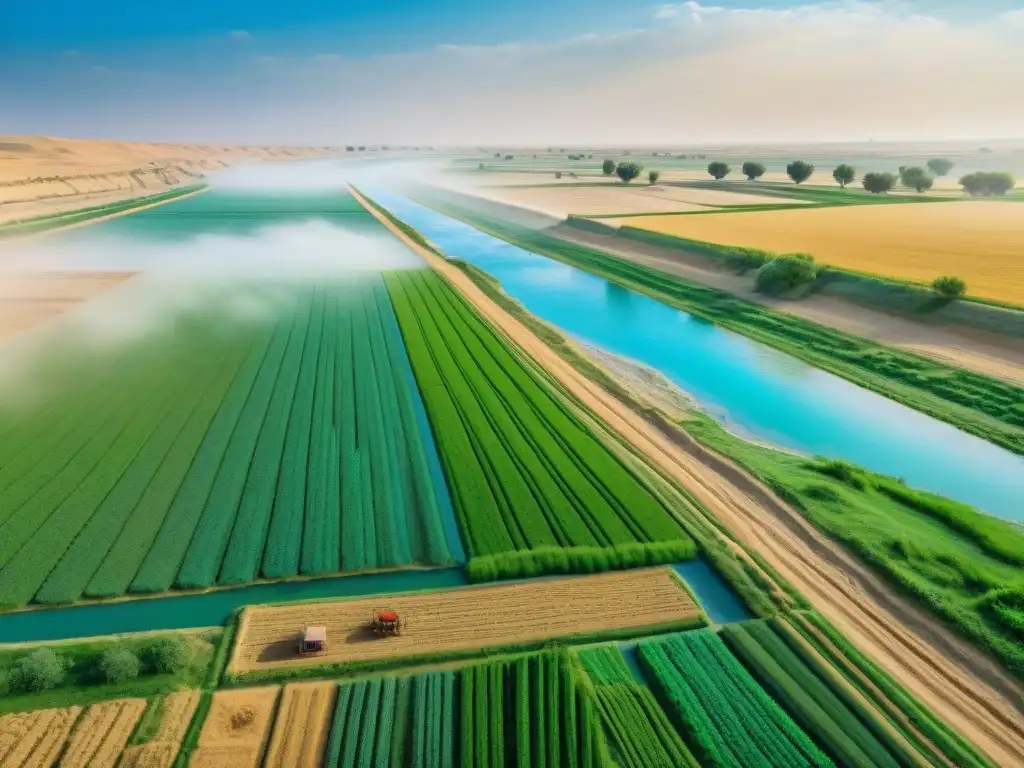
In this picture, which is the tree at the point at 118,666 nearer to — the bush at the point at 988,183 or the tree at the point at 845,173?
the bush at the point at 988,183

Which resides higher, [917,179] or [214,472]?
[917,179]

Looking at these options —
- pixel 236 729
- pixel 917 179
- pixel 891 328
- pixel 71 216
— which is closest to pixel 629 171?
pixel 917 179

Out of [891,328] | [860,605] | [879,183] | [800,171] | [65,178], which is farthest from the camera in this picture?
[65,178]

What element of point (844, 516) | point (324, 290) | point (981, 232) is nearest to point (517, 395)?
point (844, 516)

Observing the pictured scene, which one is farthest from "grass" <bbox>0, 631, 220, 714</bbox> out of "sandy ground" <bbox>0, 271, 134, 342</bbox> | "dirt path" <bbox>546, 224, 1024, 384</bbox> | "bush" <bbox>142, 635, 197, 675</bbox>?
"dirt path" <bbox>546, 224, 1024, 384</bbox>

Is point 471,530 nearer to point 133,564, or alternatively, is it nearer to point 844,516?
point 133,564

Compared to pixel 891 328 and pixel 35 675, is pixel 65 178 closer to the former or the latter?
pixel 35 675

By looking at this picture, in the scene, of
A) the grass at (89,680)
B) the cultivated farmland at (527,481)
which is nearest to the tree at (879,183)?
the cultivated farmland at (527,481)
